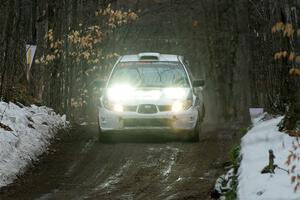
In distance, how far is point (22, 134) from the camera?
36.8ft

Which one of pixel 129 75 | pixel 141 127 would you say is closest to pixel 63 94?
pixel 129 75

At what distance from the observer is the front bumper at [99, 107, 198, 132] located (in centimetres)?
1245

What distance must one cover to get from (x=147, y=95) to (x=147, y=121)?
55 centimetres

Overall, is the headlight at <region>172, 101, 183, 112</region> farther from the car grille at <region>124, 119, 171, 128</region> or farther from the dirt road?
the dirt road

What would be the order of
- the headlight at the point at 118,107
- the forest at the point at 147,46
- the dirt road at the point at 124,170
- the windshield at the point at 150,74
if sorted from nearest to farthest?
the dirt road at the point at 124,170
the forest at the point at 147,46
the headlight at the point at 118,107
the windshield at the point at 150,74

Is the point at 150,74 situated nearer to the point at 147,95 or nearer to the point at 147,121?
the point at 147,95

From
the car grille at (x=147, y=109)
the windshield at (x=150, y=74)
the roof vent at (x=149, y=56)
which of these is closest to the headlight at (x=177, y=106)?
the car grille at (x=147, y=109)

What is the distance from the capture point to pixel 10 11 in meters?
12.5

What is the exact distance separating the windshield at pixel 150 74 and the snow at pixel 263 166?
4499 millimetres

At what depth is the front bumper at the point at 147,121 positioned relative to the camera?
40.8ft

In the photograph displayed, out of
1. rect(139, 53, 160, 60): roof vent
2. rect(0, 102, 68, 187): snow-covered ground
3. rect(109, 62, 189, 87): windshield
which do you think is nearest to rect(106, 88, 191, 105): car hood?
rect(109, 62, 189, 87): windshield

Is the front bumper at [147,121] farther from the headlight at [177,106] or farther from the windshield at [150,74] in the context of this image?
the windshield at [150,74]

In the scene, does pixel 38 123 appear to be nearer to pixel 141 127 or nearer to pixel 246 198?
pixel 141 127

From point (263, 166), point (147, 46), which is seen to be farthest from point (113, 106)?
point (147, 46)
